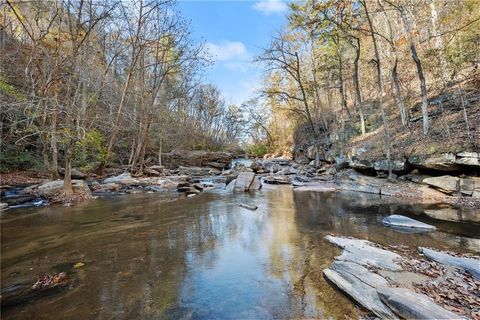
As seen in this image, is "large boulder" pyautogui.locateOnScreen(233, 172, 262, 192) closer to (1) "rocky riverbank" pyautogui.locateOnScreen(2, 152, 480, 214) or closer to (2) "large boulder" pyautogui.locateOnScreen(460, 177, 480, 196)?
(1) "rocky riverbank" pyautogui.locateOnScreen(2, 152, 480, 214)

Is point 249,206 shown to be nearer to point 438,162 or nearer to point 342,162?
point 438,162

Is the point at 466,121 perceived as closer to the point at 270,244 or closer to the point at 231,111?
the point at 270,244

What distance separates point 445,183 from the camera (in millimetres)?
9414

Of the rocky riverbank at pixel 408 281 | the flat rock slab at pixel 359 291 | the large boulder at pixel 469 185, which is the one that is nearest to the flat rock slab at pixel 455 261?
the rocky riverbank at pixel 408 281

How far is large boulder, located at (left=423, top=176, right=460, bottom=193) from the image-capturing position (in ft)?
30.1

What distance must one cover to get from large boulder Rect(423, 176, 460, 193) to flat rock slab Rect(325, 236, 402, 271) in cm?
605

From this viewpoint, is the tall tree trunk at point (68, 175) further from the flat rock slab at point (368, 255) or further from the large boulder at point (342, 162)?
the large boulder at point (342, 162)

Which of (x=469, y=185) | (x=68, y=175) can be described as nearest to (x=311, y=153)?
(x=469, y=185)

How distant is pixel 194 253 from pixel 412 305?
11.6 ft

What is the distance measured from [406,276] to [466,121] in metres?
8.76

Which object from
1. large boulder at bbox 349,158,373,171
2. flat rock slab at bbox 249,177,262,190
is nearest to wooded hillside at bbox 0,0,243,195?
flat rock slab at bbox 249,177,262,190

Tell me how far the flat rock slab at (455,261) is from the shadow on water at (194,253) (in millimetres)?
676

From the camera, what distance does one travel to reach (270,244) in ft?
18.4

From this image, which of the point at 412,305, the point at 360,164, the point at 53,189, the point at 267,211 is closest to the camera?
the point at 412,305
